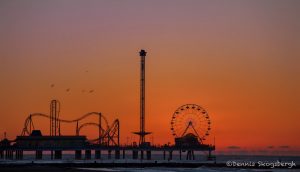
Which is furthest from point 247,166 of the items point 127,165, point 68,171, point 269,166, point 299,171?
point 68,171

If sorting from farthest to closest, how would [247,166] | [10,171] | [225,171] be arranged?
[247,166] → [225,171] → [10,171]

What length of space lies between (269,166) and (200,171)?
27128 mm

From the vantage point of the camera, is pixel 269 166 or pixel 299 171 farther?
pixel 269 166

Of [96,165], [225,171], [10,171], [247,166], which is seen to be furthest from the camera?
[96,165]

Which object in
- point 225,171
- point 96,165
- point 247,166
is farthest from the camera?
point 96,165

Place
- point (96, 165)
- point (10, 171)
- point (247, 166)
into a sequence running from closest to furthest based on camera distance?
point (10, 171) < point (247, 166) < point (96, 165)

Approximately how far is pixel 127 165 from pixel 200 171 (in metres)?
39.1

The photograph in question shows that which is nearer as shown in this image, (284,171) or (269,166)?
(284,171)

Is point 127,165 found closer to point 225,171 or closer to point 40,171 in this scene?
point 225,171

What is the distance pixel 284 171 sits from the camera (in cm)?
12875

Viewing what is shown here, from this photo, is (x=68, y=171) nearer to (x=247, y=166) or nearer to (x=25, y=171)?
(x=25, y=171)

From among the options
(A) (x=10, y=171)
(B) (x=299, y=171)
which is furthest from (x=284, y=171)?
(A) (x=10, y=171)

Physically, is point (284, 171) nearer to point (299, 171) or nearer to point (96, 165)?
point (299, 171)

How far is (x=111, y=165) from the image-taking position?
161000 millimetres
